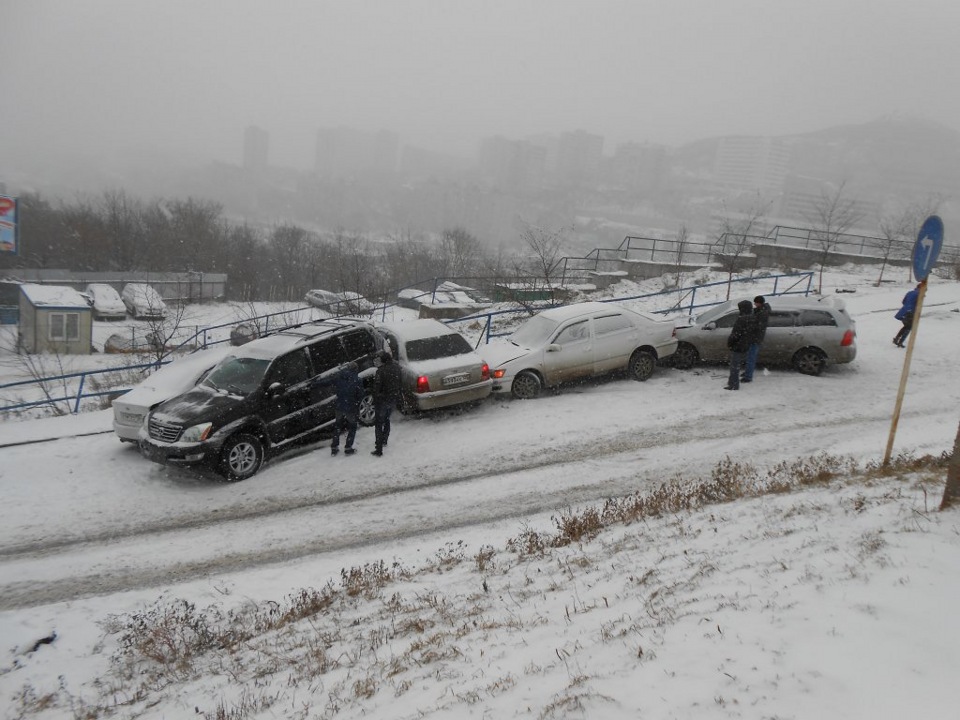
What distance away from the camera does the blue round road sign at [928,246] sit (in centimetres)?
672

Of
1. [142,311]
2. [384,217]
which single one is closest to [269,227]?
[384,217]

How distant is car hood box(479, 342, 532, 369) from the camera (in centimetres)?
1209

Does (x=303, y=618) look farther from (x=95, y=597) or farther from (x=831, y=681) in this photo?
(x=831, y=681)

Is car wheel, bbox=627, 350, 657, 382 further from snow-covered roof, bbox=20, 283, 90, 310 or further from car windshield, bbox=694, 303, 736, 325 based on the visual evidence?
snow-covered roof, bbox=20, 283, 90, 310

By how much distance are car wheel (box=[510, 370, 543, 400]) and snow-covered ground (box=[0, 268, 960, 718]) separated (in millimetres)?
343

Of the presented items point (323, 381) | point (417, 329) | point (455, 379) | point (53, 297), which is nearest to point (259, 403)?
point (323, 381)

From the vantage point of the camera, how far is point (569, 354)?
12305mm

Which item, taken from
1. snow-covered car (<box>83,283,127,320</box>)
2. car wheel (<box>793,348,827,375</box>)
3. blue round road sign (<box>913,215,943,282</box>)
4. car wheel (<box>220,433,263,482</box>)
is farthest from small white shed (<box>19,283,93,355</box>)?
blue round road sign (<box>913,215,943,282</box>)

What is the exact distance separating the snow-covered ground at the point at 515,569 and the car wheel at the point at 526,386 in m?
0.34

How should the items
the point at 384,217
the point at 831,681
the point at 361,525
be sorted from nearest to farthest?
the point at 831,681 < the point at 361,525 < the point at 384,217

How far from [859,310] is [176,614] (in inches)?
748

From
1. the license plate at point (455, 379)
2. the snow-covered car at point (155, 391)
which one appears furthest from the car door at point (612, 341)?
the snow-covered car at point (155, 391)

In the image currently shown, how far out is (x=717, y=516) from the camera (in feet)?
21.4

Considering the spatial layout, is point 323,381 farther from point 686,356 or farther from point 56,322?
point 56,322
